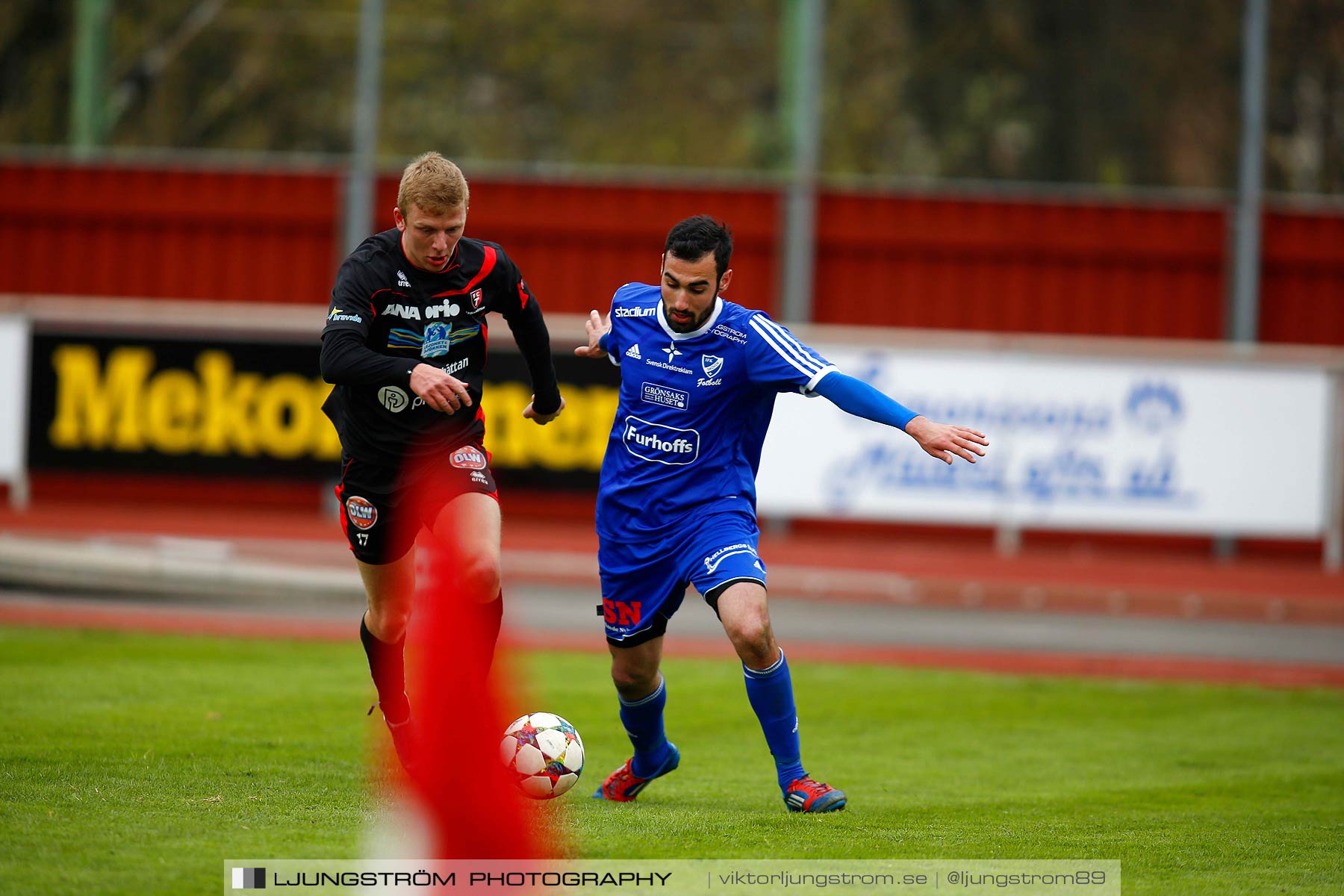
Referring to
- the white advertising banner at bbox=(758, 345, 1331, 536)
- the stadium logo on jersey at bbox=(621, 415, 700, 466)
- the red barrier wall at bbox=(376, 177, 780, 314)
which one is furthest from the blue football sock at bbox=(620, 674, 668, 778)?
the red barrier wall at bbox=(376, 177, 780, 314)

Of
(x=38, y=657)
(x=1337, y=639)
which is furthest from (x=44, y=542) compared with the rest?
(x=1337, y=639)

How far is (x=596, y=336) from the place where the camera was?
6539mm

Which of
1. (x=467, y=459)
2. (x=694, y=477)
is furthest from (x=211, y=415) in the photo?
(x=694, y=477)

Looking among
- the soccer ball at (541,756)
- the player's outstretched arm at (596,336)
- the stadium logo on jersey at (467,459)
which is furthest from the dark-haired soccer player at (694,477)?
the stadium logo on jersey at (467,459)

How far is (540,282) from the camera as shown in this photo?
2083cm

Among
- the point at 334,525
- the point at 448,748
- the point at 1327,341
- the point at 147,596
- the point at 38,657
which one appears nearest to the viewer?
the point at 448,748

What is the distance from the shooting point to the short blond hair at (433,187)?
19.0ft

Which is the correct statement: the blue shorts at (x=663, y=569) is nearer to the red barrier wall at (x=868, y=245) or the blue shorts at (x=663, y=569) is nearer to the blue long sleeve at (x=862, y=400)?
the blue long sleeve at (x=862, y=400)

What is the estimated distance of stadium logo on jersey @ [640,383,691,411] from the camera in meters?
6.15

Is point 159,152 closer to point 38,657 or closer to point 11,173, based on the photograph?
point 11,173

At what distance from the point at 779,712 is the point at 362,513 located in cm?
193

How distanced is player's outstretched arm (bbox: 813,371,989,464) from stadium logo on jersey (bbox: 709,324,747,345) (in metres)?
0.38

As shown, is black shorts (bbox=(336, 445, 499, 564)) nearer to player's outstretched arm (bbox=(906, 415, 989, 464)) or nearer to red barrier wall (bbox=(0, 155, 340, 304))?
player's outstretched arm (bbox=(906, 415, 989, 464))

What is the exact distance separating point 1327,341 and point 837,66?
786 cm
